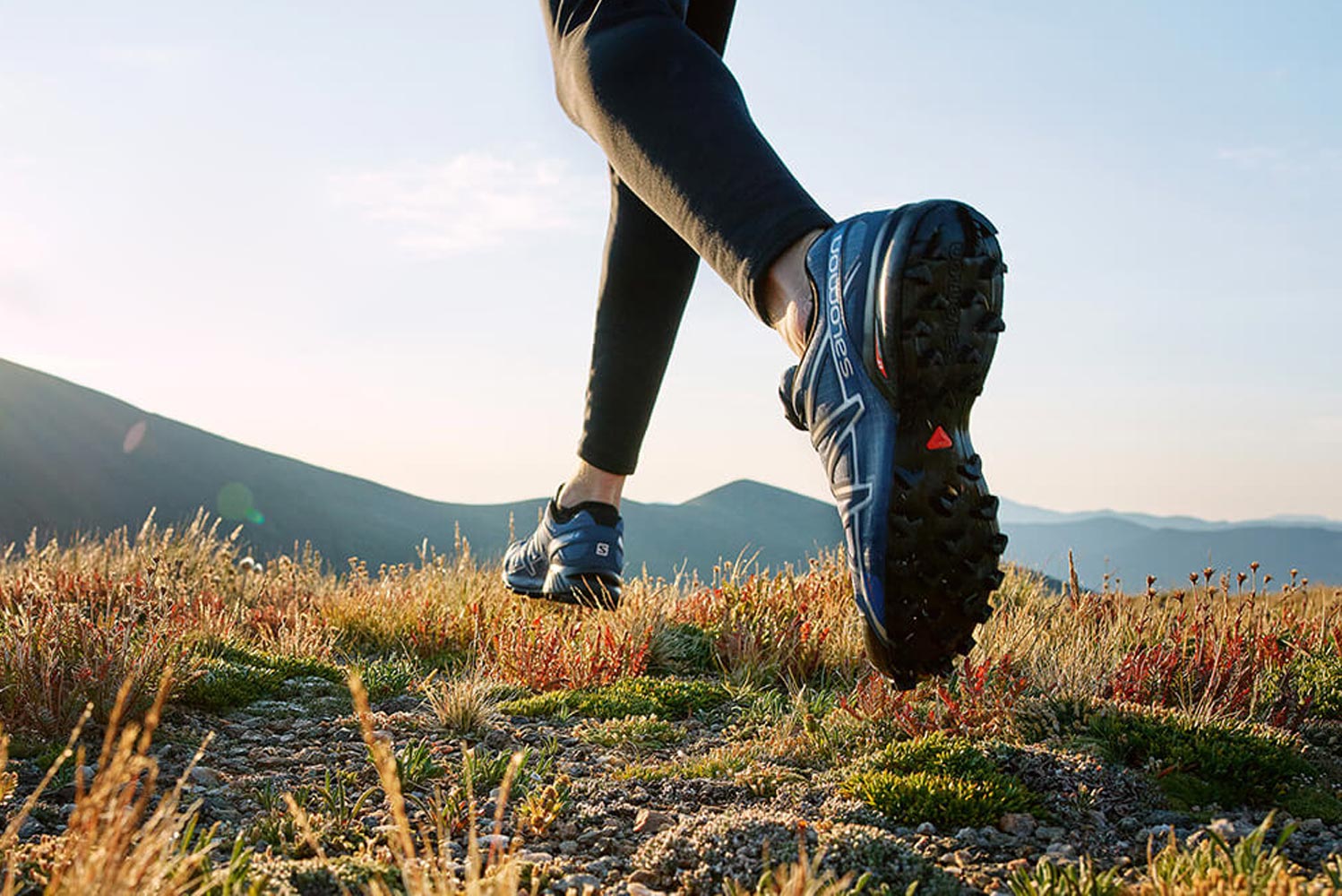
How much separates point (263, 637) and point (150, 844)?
3580mm

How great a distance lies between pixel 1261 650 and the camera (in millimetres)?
3717

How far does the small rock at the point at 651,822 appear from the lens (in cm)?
220

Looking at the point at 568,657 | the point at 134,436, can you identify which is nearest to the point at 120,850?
the point at 568,657

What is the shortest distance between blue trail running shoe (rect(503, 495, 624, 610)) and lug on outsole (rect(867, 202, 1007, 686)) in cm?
159

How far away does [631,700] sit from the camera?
138 inches

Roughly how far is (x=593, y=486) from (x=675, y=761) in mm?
894

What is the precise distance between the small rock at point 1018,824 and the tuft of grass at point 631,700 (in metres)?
1.48

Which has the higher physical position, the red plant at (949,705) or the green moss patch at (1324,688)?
the green moss patch at (1324,688)

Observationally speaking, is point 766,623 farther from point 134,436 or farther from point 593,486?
point 134,436

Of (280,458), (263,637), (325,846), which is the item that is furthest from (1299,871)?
(280,458)

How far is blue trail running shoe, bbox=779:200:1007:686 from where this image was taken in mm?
1693

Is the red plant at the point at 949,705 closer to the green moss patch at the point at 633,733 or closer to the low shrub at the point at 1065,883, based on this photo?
the green moss patch at the point at 633,733

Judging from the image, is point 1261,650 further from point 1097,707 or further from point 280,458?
point 280,458

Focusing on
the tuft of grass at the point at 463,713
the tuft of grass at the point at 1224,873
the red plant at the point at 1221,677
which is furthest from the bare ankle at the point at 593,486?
the tuft of grass at the point at 1224,873
